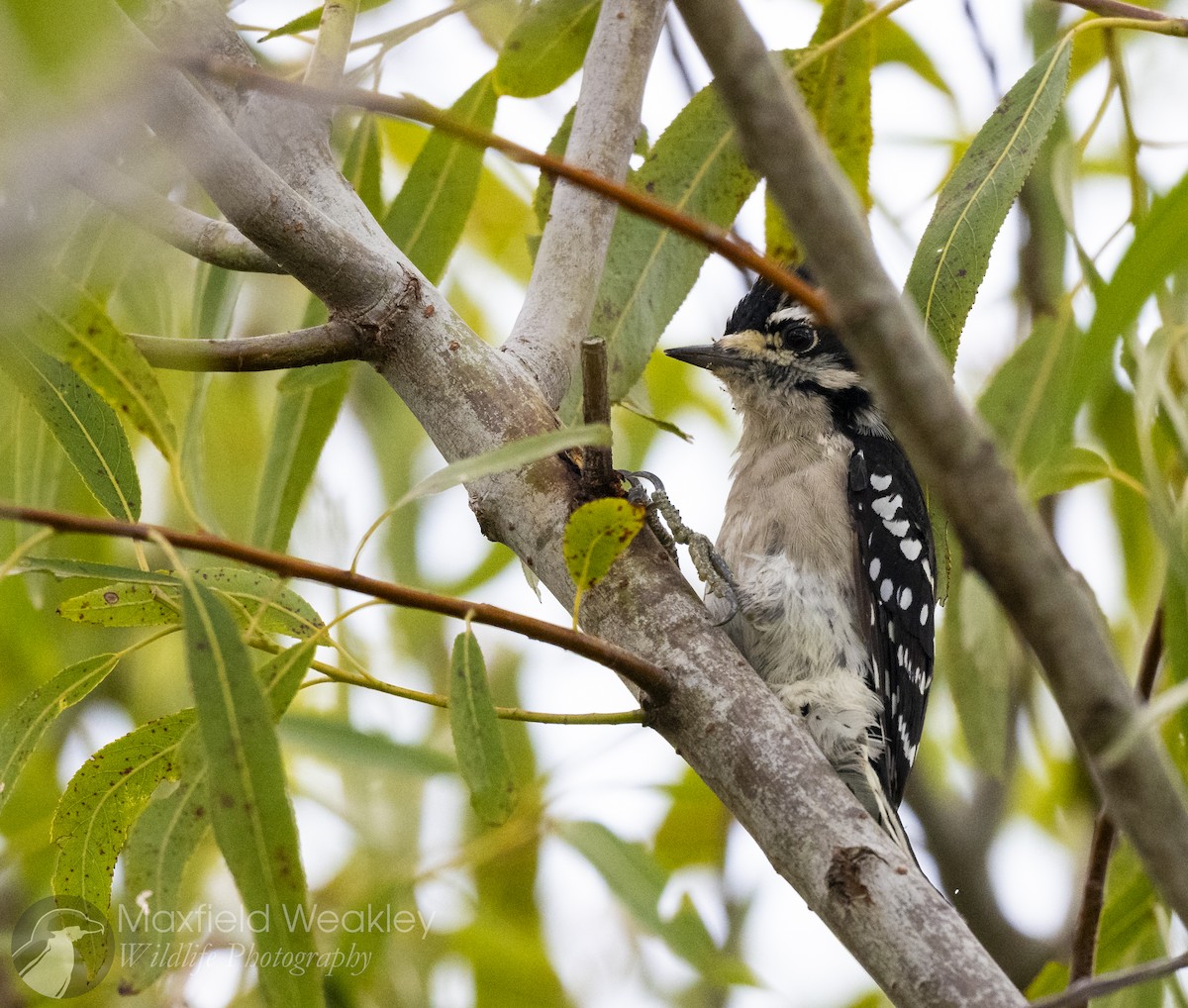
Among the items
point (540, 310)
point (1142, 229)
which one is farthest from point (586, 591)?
point (1142, 229)

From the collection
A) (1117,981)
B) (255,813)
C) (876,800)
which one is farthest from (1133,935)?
(255,813)

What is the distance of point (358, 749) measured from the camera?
9.20ft

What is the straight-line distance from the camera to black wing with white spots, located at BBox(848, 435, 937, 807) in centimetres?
291

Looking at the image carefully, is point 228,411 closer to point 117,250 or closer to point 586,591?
point 117,250

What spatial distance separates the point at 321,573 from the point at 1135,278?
2.99 ft

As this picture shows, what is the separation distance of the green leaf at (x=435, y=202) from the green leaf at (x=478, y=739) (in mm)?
1109

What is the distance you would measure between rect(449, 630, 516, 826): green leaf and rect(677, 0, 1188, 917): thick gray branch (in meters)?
0.75

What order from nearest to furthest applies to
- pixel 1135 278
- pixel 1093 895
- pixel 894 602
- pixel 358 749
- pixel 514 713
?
pixel 1135 278 → pixel 514 713 → pixel 1093 895 → pixel 358 749 → pixel 894 602

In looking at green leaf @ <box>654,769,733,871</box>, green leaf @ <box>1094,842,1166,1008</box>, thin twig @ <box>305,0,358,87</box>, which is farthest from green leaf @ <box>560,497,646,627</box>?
green leaf @ <box>654,769,733,871</box>

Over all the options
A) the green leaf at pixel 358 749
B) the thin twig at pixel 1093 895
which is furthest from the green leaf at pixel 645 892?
the thin twig at pixel 1093 895

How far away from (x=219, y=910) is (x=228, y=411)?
4.70 ft

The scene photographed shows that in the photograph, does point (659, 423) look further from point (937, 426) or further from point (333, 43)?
point (937, 426)

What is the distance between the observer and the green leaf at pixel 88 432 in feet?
5.65

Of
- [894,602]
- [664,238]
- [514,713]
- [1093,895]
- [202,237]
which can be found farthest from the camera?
[894,602]
